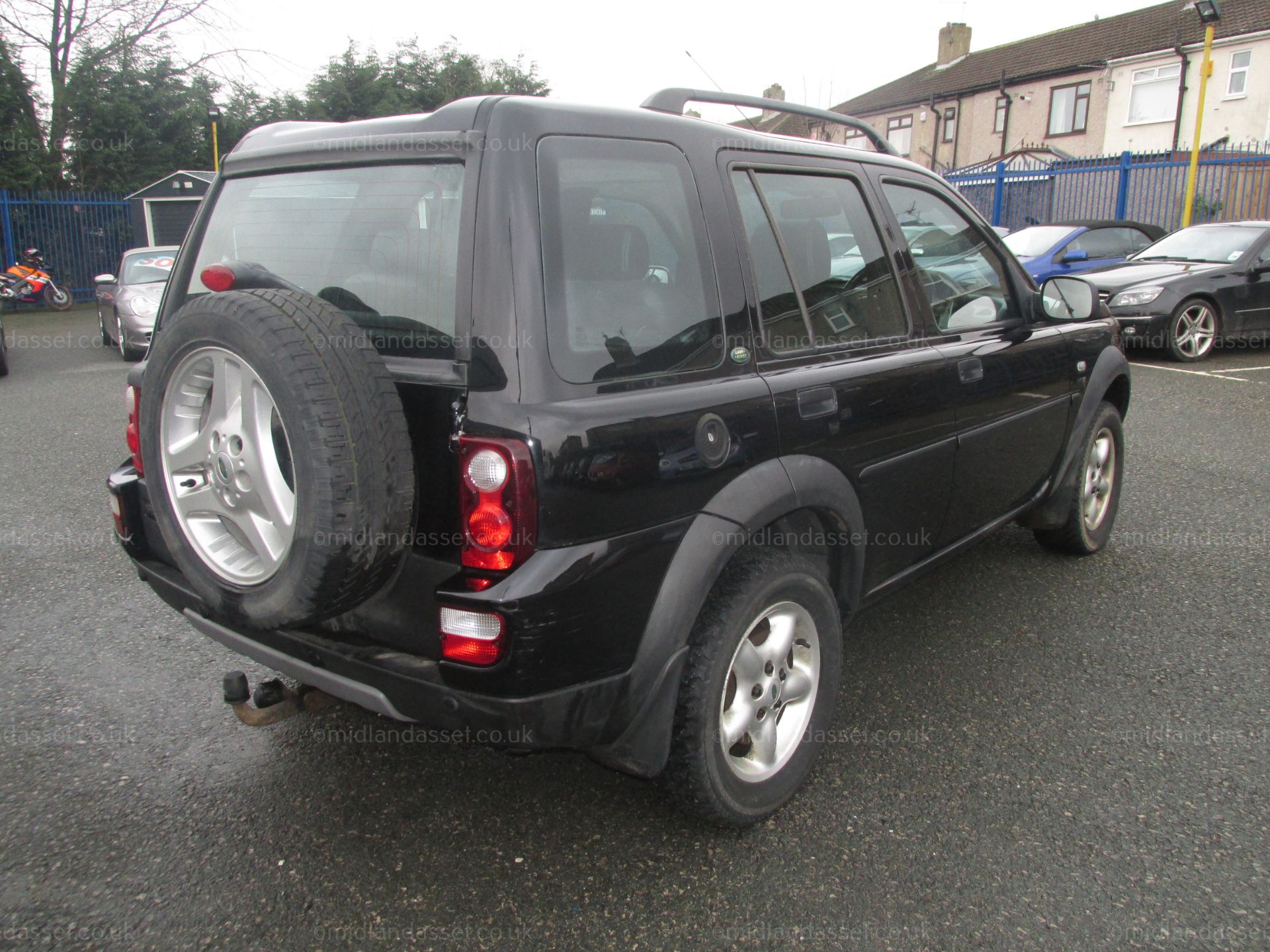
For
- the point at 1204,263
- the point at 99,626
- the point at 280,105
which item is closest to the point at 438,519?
the point at 99,626

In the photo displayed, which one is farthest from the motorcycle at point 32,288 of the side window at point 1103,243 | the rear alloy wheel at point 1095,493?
the rear alloy wheel at point 1095,493

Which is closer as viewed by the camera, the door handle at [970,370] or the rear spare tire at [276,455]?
the rear spare tire at [276,455]

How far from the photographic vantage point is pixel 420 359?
2.11 m

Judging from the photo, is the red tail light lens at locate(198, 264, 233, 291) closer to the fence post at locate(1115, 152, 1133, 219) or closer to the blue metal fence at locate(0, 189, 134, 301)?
the fence post at locate(1115, 152, 1133, 219)

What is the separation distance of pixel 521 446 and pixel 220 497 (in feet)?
2.52

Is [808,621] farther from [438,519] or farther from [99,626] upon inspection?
[99,626]

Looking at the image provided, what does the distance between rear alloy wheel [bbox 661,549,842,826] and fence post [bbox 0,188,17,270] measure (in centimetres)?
2258

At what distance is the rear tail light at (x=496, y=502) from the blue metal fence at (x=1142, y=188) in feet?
60.2

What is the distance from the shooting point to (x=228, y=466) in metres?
2.10

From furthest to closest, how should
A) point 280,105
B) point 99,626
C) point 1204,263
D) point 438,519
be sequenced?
point 280,105
point 1204,263
point 99,626
point 438,519

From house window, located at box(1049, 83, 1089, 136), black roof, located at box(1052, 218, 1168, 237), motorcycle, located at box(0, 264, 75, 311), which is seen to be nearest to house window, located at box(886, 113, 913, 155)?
house window, located at box(1049, 83, 1089, 136)

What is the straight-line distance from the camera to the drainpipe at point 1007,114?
1371 inches

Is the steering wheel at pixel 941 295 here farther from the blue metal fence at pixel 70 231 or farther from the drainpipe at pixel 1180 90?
the drainpipe at pixel 1180 90

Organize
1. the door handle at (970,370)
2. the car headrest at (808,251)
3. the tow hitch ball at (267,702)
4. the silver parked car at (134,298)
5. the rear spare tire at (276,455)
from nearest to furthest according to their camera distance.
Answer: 1. the rear spare tire at (276,455)
2. the tow hitch ball at (267,702)
3. the car headrest at (808,251)
4. the door handle at (970,370)
5. the silver parked car at (134,298)
